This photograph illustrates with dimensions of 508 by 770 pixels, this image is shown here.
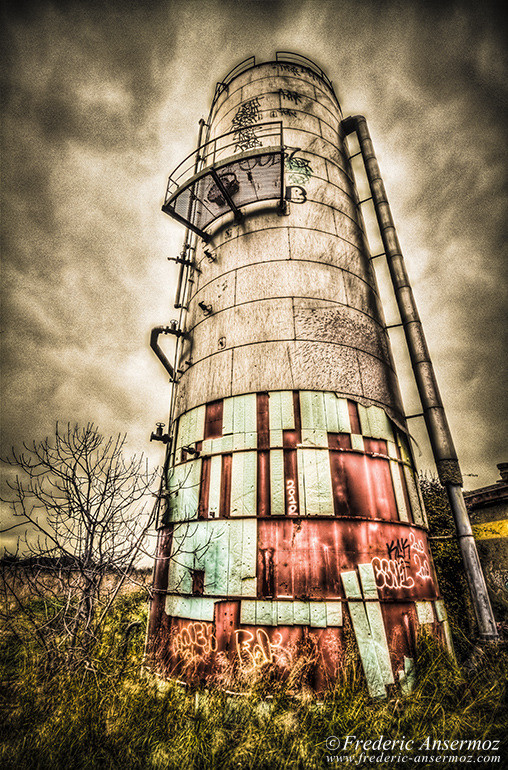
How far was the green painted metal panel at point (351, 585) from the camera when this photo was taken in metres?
5.58

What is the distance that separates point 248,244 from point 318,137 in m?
4.89

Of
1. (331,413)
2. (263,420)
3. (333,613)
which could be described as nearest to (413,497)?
(331,413)

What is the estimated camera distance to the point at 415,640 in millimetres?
5840

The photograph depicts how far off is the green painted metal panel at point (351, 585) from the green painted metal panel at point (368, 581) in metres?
0.10

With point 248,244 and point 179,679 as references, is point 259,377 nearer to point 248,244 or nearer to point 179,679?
point 248,244

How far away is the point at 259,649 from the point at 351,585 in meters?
1.70

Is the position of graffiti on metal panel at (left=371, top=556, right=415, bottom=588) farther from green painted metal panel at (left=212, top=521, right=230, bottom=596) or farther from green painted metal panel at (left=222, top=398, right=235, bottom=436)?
green painted metal panel at (left=222, top=398, right=235, bottom=436)

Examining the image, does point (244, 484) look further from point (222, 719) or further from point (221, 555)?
point (222, 719)

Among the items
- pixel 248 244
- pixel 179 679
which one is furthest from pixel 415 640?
pixel 248 244

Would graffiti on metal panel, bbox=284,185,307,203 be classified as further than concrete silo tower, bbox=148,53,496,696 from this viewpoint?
Yes

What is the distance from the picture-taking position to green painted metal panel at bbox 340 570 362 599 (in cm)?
558

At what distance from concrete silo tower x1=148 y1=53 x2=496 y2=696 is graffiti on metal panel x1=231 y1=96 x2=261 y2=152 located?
3.6 inches

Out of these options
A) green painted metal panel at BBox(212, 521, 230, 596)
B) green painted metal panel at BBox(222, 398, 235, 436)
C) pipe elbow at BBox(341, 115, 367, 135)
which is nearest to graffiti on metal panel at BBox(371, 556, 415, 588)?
green painted metal panel at BBox(212, 521, 230, 596)

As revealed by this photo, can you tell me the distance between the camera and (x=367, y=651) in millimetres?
5305
